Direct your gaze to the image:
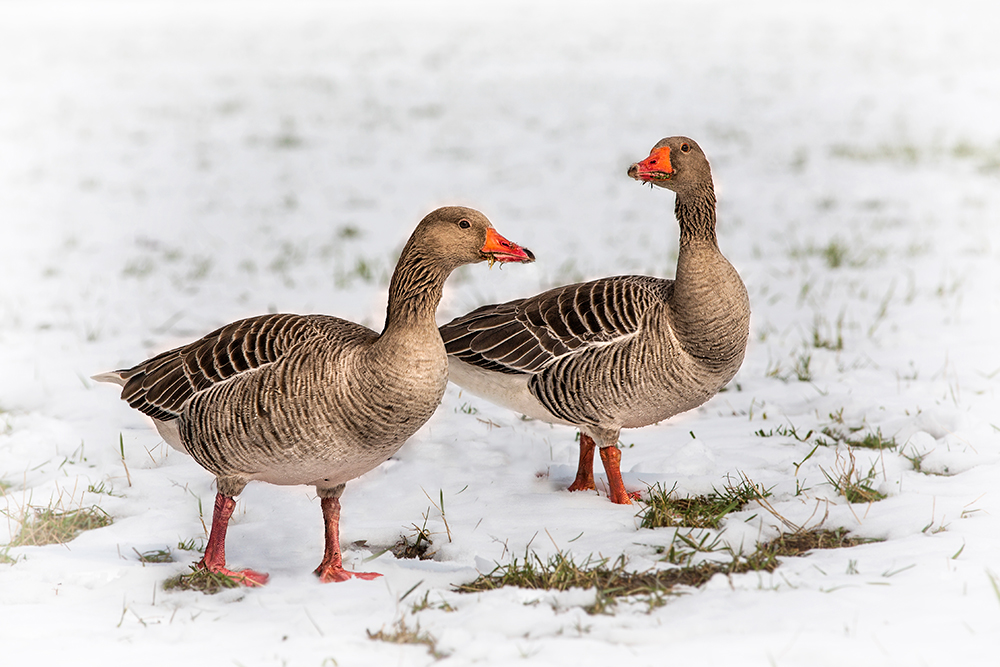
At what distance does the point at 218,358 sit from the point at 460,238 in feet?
4.88

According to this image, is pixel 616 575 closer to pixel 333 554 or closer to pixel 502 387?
pixel 333 554

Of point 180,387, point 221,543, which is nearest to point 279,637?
point 221,543

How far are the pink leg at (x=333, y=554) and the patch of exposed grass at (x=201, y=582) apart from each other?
45 centimetres

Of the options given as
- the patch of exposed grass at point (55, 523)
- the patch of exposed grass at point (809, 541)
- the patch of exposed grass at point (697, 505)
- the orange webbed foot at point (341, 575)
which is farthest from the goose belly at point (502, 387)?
the patch of exposed grass at point (55, 523)

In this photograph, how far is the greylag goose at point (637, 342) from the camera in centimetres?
559

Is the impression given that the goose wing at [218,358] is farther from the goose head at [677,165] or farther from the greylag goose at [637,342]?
the goose head at [677,165]

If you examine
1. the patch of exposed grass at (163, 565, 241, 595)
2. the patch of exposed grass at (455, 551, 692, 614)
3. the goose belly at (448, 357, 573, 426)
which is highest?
the goose belly at (448, 357, 573, 426)

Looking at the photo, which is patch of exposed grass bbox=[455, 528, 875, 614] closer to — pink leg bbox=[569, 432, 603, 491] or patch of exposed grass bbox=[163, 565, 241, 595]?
patch of exposed grass bbox=[163, 565, 241, 595]

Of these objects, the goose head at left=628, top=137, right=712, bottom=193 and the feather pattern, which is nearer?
the feather pattern

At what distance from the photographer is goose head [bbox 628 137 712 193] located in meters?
5.84

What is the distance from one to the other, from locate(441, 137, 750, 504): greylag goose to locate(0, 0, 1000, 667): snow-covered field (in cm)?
52

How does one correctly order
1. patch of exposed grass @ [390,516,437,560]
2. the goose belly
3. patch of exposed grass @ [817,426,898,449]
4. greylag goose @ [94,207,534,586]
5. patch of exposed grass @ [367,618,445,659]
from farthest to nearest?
patch of exposed grass @ [817,426,898,449] < the goose belly < patch of exposed grass @ [390,516,437,560] < greylag goose @ [94,207,534,586] < patch of exposed grass @ [367,618,445,659]

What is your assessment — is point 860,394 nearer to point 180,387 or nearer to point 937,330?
point 937,330

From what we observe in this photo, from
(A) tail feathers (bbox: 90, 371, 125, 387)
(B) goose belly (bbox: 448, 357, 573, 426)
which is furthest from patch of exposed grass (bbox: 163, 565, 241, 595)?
(B) goose belly (bbox: 448, 357, 573, 426)
